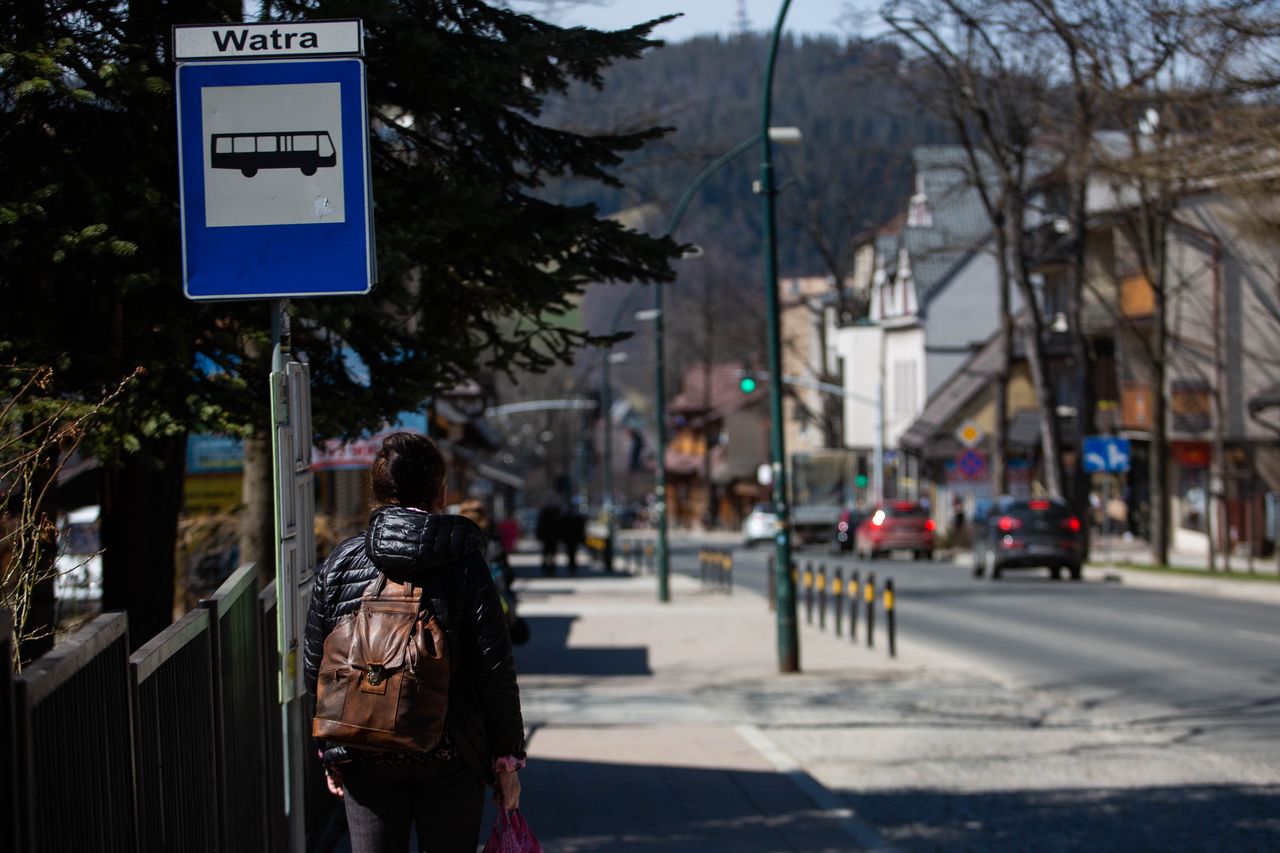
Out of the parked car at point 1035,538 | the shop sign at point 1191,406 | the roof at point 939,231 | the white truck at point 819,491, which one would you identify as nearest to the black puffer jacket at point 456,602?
the parked car at point 1035,538

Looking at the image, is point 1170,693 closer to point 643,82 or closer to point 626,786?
point 626,786

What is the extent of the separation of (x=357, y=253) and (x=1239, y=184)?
56.3 ft

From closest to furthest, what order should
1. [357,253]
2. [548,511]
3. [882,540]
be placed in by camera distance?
1. [357,253]
2. [548,511]
3. [882,540]

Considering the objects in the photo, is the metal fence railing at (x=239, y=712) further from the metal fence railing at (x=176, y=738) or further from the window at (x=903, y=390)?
the window at (x=903, y=390)

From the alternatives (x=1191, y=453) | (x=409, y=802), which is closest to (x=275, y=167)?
(x=409, y=802)

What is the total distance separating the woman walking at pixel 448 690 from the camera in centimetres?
436

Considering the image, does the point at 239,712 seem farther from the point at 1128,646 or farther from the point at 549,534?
the point at 549,534

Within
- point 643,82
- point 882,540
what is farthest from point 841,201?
point 643,82

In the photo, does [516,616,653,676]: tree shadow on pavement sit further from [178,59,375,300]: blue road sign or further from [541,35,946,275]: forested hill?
[178,59,375,300]: blue road sign

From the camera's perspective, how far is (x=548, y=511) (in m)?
41.0

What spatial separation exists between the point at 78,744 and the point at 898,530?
43.1 m

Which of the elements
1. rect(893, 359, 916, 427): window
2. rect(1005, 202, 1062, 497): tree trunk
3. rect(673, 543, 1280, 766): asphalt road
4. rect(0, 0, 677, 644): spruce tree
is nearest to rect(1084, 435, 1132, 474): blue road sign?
rect(673, 543, 1280, 766): asphalt road

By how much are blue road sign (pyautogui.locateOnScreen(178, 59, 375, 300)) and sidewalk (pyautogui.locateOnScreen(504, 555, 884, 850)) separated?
3.94 metres

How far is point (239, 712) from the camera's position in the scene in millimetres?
5531
